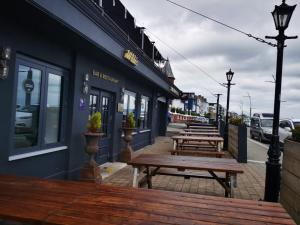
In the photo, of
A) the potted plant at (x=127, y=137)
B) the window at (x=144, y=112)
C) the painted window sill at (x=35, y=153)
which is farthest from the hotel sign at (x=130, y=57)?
the window at (x=144, y=112)

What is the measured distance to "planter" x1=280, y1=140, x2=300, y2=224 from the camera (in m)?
4.63

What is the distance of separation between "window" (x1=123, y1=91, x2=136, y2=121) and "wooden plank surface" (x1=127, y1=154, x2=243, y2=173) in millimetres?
5744

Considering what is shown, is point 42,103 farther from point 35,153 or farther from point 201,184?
point 201,184

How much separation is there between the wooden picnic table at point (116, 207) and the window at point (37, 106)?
226 centimetres

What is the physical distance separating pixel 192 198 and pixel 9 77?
11.0ft

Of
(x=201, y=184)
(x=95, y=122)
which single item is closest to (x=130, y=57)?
(x=95, y=122)

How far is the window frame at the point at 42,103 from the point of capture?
5473 millimetres

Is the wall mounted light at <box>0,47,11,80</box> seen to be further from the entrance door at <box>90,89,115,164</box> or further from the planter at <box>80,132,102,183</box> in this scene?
the entrance door at <box>90,89,115,164</box>

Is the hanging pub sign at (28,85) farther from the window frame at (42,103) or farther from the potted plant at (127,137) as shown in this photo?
the potted plant at (127,137)

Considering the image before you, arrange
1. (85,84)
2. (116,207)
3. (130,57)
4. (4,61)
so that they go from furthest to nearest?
(130,57)
(85,84)
(4,61)
(116,207)

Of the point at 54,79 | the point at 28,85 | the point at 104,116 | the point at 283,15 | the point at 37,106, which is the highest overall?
the point at 283,15

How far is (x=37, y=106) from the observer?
20.4 ft

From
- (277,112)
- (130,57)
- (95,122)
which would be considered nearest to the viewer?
(277,112)

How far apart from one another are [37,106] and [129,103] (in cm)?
A: 670
